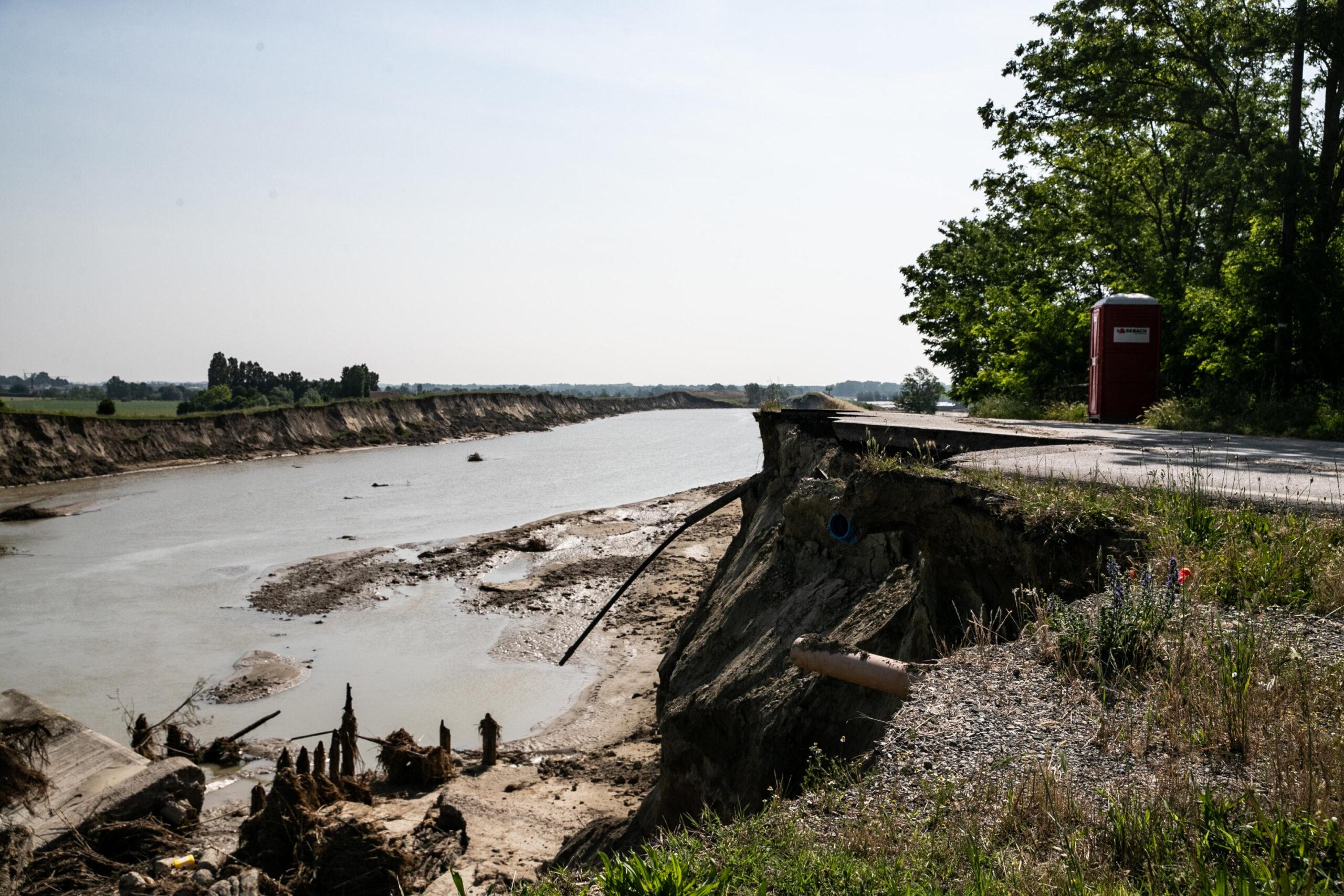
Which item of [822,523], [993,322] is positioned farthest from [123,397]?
[822,523]

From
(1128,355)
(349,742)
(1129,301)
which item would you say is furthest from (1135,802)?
(1129,301)

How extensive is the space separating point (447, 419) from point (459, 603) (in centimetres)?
7161

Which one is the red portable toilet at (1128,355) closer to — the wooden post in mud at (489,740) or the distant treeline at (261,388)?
the wooden post in mud at (489,740)

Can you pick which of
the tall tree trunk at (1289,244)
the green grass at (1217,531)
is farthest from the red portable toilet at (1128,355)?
the green grass at (1217,531)

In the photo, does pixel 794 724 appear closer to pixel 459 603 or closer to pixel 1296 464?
pixel 1296 464

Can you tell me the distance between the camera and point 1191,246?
2114cm

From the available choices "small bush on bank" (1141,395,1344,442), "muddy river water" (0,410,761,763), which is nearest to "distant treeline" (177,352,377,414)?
"muddy river water" (0,410,761,763)

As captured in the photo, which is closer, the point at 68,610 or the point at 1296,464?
the point at 1296,464

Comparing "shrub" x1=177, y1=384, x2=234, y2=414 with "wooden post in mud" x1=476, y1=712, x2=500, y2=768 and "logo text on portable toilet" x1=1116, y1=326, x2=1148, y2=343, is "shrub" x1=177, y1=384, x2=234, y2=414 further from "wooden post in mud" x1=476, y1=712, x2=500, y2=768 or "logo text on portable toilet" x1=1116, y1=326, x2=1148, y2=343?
"logo text on portable toilet" x1=1116, y1=326, x2=1148, y2=343

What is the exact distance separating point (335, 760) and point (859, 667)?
28.6 ft

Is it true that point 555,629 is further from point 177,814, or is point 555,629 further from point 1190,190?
point 1190,190

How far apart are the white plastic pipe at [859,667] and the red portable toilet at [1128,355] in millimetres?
12400

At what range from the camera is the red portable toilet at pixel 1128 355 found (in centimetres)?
1440

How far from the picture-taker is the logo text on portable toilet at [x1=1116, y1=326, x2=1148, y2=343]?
47.2 ft
